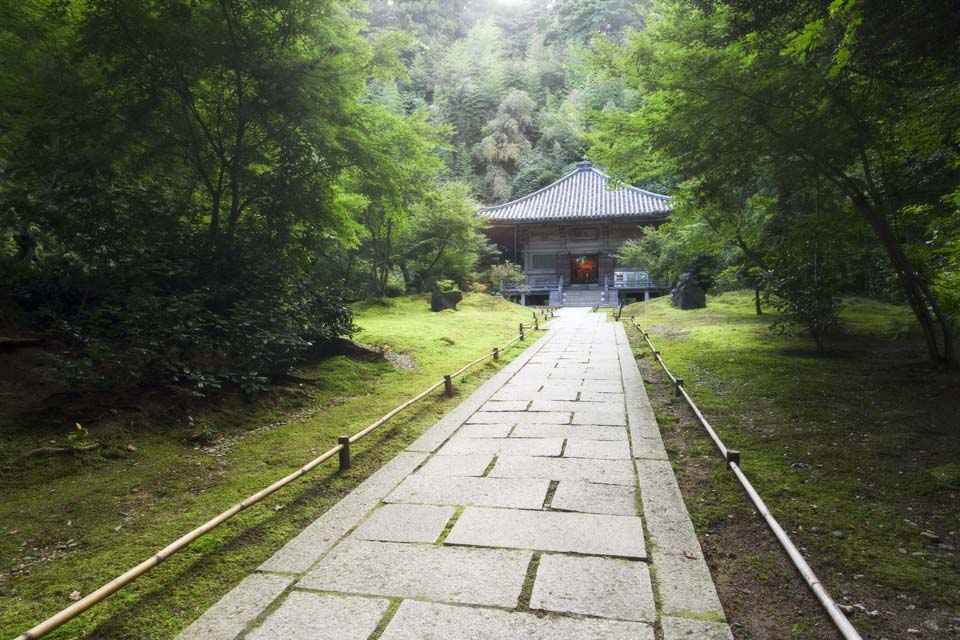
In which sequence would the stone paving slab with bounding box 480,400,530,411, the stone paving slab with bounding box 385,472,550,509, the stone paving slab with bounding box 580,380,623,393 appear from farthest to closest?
the stone paving slab with bounding box 580,380,623,393 < the stone paving slab with bounding box 480,400,530,411 < the stone paving slab with bounding box 385,472,550,509

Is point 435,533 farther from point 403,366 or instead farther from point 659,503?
point 403,366

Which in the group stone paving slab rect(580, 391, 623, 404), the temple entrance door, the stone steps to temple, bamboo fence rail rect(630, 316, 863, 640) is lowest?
stone paving slab rect(580, 391, 623, 404)

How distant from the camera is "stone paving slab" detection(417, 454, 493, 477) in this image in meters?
3.92

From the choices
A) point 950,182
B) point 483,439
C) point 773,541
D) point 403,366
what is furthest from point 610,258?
point 773,541

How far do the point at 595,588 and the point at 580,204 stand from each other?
25.8m

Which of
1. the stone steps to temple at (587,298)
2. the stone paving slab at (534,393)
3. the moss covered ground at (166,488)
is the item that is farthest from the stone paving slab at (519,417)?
the stone steps to temple at (587,298)

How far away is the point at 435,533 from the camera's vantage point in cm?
289

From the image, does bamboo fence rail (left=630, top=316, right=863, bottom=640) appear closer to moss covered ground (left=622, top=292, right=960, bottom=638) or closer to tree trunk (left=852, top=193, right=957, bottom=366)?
moss covered ground (left=622, top=292, right=960, bottom=638)

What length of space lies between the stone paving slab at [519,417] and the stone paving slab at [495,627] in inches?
127

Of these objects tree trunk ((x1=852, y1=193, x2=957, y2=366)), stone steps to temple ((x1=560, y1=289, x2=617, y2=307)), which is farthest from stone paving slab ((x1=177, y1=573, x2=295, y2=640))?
stone steps to temple ((x1=560, y1=289, x2=617, y2=307))

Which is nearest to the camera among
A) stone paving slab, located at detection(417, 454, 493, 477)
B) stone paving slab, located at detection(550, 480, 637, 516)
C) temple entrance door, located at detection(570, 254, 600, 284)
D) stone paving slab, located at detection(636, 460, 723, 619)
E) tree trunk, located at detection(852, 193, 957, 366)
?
stone paving slab, located at detection(636, 460, 723, 619)

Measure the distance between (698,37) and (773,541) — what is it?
5.86 meters

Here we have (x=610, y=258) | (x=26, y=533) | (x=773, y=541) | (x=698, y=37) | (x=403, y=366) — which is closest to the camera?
(x=773, y=541)

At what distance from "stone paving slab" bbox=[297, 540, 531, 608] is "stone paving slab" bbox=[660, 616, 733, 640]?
0.66m
